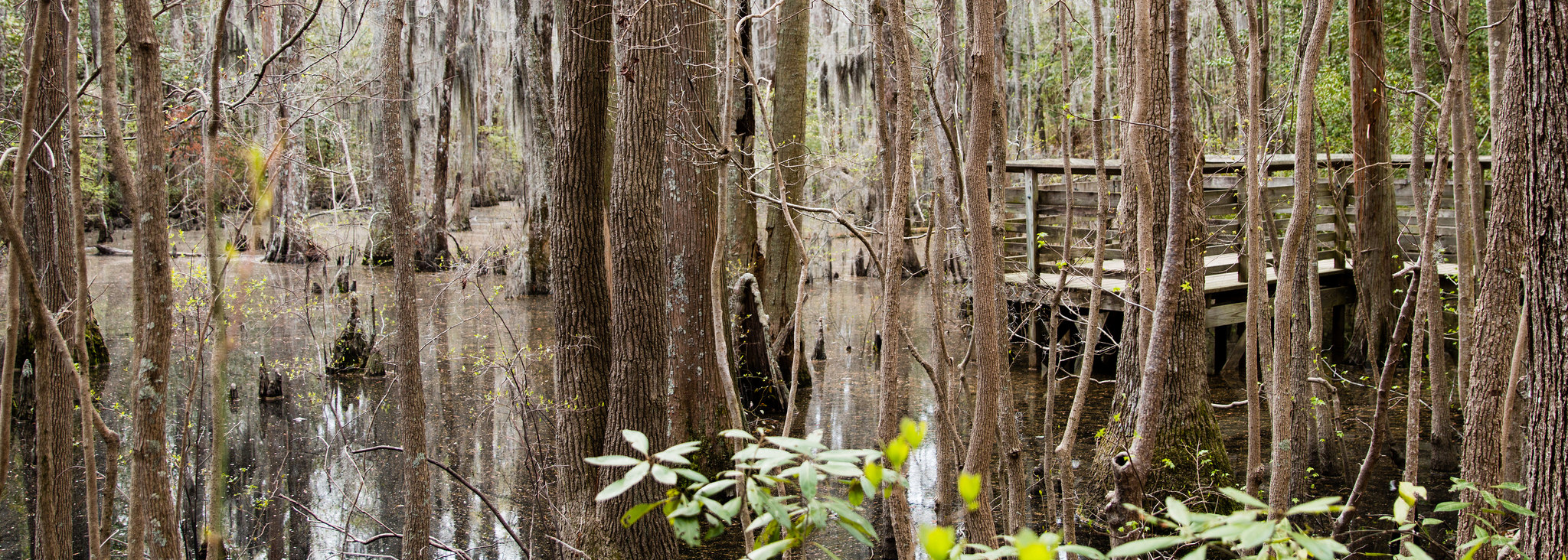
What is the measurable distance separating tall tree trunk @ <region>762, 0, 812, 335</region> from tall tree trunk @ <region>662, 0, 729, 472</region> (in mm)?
3447

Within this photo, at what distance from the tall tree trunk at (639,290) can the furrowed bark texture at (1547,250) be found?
12.8 feet

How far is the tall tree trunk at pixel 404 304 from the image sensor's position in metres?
4.39

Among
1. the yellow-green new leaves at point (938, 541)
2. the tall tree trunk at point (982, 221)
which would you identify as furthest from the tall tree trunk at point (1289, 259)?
the yellow-green new leaves at point (938, 541)

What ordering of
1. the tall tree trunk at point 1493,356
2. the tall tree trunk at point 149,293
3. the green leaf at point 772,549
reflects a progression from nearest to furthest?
1. the green leaf at point 772,549
2. the tall tree trunk at point 149,293
3. the tall tree trunk at point 1493,356

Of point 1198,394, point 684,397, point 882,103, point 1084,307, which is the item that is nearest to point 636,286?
point 684,397

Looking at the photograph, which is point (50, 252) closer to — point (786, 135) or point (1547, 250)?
point (786, 135)

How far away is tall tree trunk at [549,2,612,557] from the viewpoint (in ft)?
18.3

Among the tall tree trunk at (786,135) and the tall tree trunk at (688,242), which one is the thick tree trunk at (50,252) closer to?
the tall tree trunk at (688,242)

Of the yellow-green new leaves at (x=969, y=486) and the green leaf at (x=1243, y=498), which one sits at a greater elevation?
the yellow-green new leaves at (x=969, y=486)

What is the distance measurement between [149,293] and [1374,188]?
27.3 ft

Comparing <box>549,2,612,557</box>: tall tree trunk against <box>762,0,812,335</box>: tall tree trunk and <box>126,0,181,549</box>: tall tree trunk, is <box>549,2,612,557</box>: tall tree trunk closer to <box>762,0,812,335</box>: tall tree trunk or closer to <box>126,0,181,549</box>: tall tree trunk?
<box>126,0,181,549</box>: tall tree trunk

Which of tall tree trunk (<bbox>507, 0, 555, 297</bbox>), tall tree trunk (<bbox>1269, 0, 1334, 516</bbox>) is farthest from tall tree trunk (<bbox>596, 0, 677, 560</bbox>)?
tall tree trunk (<bbox>1269, 0, 1334, 516</bbox>)

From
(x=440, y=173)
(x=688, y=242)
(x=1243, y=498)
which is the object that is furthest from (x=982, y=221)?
(x=440, y=173)

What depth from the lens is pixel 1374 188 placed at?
7809 mm
